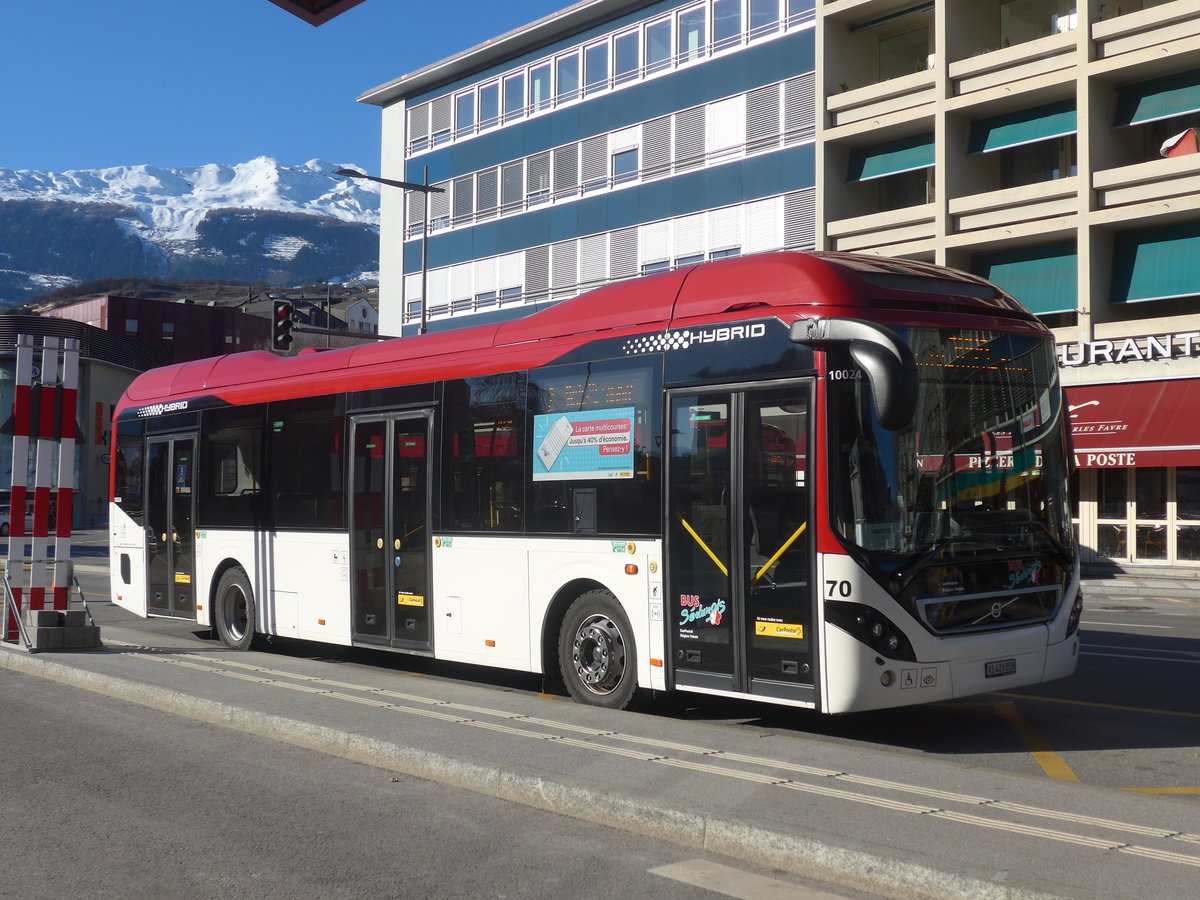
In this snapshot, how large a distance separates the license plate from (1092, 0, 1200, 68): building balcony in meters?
22.1

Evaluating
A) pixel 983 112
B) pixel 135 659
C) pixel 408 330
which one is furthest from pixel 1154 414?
pixel 408 330

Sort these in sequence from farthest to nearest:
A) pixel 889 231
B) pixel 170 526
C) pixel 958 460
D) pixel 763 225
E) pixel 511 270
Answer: pixel 511 270
pixel 763 225
pixel 889 231
pixel 170 526
pixel 958 460

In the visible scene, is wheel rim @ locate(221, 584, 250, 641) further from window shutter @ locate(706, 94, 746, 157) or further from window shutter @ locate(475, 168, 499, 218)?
window shutter @ locate(475, 168, 499, 218)

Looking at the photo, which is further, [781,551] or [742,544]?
[742,544]

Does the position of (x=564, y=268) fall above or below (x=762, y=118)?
below

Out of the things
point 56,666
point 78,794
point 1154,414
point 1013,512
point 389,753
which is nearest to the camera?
point 78,794

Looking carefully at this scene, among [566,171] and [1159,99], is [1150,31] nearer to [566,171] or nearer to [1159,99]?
[1159,99]

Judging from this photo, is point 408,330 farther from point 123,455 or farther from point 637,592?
point 637,592

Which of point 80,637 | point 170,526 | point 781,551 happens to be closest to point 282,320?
point 170,526

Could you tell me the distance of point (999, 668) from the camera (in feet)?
26.3

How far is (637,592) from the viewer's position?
905 centimetres

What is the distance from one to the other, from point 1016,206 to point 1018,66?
10.5 feet

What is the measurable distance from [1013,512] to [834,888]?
378cm

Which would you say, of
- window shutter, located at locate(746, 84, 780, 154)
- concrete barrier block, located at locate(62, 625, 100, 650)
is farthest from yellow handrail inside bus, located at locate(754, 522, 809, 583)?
window shutter, located at locate(746, 84, 780, 154)
